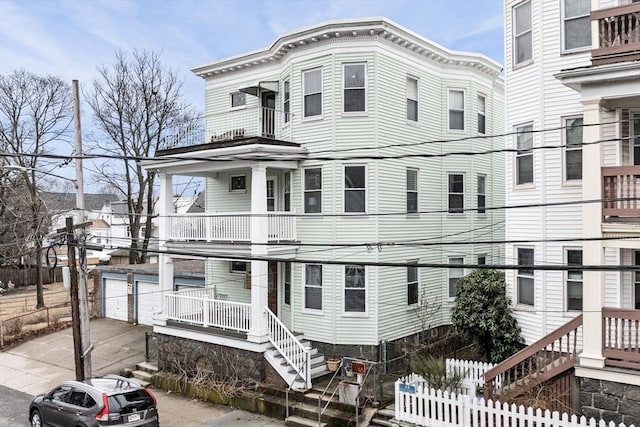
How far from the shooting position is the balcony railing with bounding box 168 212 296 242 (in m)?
15.9

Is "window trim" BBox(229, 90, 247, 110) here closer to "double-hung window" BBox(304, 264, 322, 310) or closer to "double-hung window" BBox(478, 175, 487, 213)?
"double-hung window" BBox(304, 264, 322, 310)

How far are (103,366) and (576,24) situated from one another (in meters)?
18.5

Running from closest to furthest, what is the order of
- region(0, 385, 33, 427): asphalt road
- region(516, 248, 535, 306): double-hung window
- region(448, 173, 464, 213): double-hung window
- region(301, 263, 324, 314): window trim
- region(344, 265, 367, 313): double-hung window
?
1. region(0, 385, 33, 427): asphalt road
2. region(516, 248, 535, 306): double-hung window
3. region(344, 265, 367, 313): double-hung window
4. region(301, 263, 324, 314): window trim
5. region(448, 173, 464, 213): double-hung window

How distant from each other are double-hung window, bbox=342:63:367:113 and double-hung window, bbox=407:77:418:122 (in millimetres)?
2100

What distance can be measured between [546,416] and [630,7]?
27.5 ft

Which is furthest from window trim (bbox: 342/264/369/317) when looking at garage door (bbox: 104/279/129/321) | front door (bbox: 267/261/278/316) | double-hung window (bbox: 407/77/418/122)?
garage door (bbox: 104/279/129/321)

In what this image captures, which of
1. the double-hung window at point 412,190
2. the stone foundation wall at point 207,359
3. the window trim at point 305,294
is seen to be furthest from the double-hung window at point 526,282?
the stone foundation wall at point 207,359

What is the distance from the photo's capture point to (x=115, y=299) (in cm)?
2531

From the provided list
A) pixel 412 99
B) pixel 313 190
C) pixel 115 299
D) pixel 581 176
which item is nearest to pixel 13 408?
pixel 115 299

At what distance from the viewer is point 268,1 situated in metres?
14.2

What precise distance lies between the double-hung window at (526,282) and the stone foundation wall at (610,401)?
12.4 feet

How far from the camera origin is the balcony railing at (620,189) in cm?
1007

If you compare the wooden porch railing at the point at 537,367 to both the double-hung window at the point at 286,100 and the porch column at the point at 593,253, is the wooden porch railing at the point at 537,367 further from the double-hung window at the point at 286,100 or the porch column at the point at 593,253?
the double-hung window at the point at 286,100

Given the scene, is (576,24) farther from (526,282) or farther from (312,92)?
(312,92)
